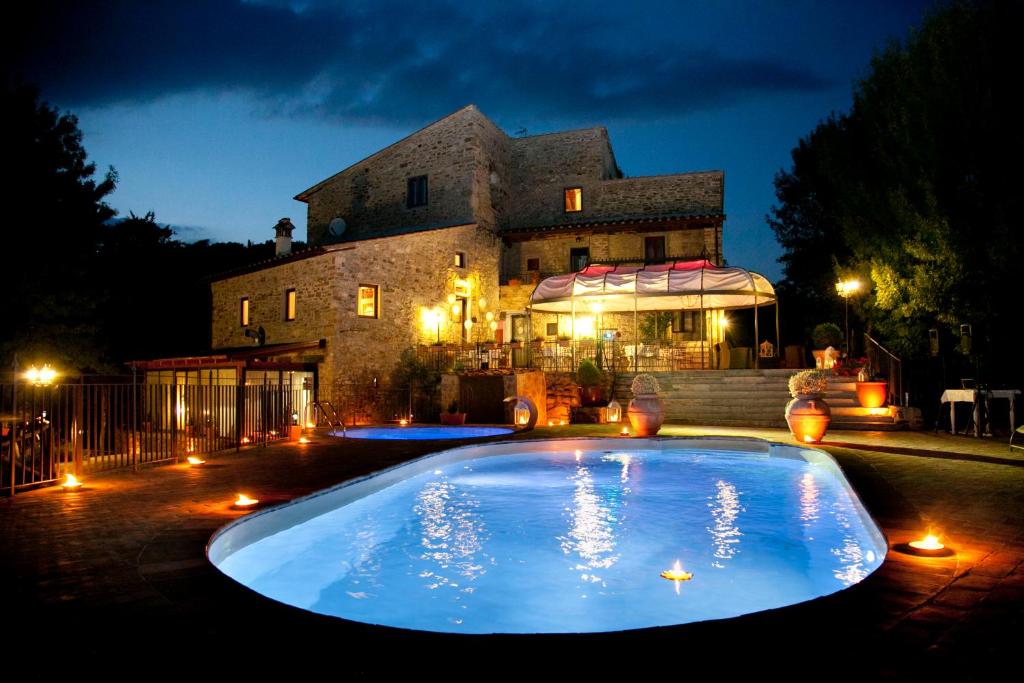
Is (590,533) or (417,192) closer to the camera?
(590,533)

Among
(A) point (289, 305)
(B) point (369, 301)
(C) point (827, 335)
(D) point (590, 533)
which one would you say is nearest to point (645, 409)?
(D) point (590, 533)

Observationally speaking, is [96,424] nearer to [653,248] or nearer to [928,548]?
[928,548]

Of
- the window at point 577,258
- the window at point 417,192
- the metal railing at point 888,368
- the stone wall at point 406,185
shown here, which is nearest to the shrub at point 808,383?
the metal railing at point 888,368

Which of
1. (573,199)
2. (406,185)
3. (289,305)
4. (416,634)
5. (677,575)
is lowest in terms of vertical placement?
(677,575)

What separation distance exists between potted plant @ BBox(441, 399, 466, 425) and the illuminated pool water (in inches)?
292

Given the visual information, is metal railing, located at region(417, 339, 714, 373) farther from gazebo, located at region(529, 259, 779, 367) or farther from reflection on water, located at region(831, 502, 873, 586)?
reflection on water, located at region(831, 502, 873, 586)

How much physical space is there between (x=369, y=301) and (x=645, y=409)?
10.8 m

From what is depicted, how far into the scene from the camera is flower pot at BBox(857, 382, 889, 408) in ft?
48.1

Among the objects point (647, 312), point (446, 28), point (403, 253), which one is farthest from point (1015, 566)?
point (446, 28)

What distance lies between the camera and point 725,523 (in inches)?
261

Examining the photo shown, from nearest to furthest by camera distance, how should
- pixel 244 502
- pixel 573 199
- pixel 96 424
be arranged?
pixel 244 502 < pixel 96 424 < pixel 573 199

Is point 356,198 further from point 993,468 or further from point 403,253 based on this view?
point 993,468

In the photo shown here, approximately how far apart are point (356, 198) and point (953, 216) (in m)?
21.5

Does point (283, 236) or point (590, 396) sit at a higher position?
point (283, 236)
